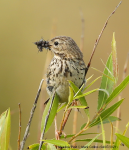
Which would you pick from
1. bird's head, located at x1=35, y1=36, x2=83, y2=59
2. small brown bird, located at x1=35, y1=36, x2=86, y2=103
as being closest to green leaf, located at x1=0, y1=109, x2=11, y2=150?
small brown bird, located at x1=35, y1=36, x2=86, y2=103

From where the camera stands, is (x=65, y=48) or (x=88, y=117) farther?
(x=65, y=48)

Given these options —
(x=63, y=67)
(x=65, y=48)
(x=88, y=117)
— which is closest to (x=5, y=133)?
(x=88, y=117)

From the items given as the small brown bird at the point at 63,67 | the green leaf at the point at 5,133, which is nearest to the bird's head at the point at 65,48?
the small brown bird at the point at 63,67

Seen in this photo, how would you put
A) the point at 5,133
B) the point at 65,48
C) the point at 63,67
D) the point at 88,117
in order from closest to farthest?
the point at 5,133 → the point at 88,117 → the point at 63,67 → the point at 65,48

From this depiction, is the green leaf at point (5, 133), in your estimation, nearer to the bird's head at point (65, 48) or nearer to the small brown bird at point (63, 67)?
the small brown bird at point (63, 67)

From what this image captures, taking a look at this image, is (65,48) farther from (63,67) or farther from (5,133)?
(5,133)

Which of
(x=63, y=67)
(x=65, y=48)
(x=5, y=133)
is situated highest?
(x=65, y=48)

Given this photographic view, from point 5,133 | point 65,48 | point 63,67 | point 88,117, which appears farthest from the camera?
point 65,48

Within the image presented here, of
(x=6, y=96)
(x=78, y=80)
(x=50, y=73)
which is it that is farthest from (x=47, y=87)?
(x=6, y=96)

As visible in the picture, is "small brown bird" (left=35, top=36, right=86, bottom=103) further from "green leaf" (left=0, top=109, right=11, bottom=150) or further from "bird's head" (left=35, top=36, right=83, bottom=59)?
"green leaf" (left=0, top=109, right=11, bottom=150)
